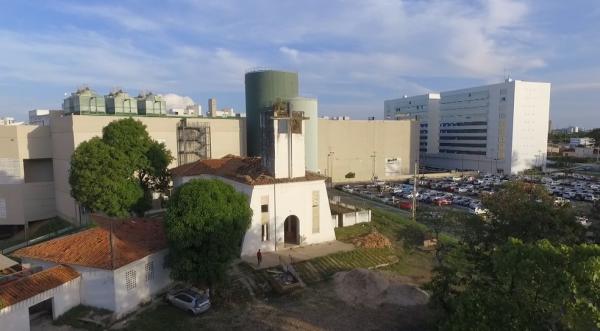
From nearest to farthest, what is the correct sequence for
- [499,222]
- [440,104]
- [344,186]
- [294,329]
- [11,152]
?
[294,329] → [499,222] → [11,152] → [344,186] → [440,104]

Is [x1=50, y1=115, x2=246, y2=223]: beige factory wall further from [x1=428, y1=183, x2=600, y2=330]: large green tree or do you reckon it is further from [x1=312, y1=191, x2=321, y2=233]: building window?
[x1=428, y1=183, x2=600, y2=330]: large green tree

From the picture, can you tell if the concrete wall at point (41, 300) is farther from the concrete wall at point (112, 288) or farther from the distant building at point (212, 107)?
the distant building at point (212, 107)

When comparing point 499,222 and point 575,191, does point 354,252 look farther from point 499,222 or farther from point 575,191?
point 575,191

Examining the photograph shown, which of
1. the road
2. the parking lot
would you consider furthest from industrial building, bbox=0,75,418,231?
the parking lot

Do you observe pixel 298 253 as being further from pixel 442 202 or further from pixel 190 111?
pixel 190 111

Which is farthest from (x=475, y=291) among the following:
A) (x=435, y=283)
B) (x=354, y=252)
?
(x=354, y=252)

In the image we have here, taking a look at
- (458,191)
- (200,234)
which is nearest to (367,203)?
(458,191)

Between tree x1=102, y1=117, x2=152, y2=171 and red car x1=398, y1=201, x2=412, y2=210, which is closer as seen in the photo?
tree x1=102, y1=117, x2=152, y2=171
